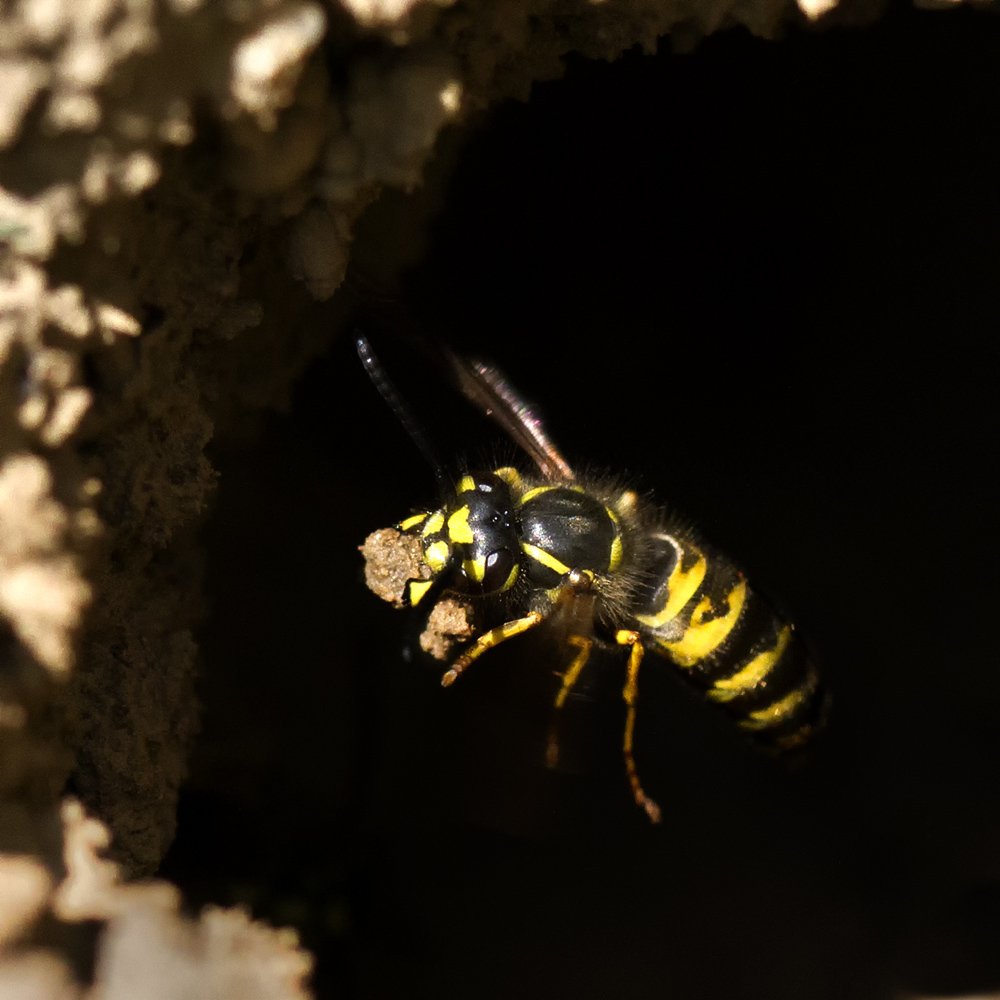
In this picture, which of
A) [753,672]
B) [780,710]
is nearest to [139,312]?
[753,672]

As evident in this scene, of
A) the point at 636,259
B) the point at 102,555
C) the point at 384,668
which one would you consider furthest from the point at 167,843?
the point at 636,259

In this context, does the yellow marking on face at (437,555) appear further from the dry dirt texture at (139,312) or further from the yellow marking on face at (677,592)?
the yellow marking on face at (677,592)

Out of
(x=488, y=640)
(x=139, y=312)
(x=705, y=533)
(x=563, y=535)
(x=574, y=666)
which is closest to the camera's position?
(x=139, y=312)

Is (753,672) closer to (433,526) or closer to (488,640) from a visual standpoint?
(488,640)

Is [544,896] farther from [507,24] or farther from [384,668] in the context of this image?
[507,24]

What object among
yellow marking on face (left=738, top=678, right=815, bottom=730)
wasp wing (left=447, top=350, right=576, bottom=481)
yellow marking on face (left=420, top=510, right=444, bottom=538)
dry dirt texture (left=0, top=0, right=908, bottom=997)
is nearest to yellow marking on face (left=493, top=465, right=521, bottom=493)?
wasp wing (left=447, top=350, right=576, bottom=481)
